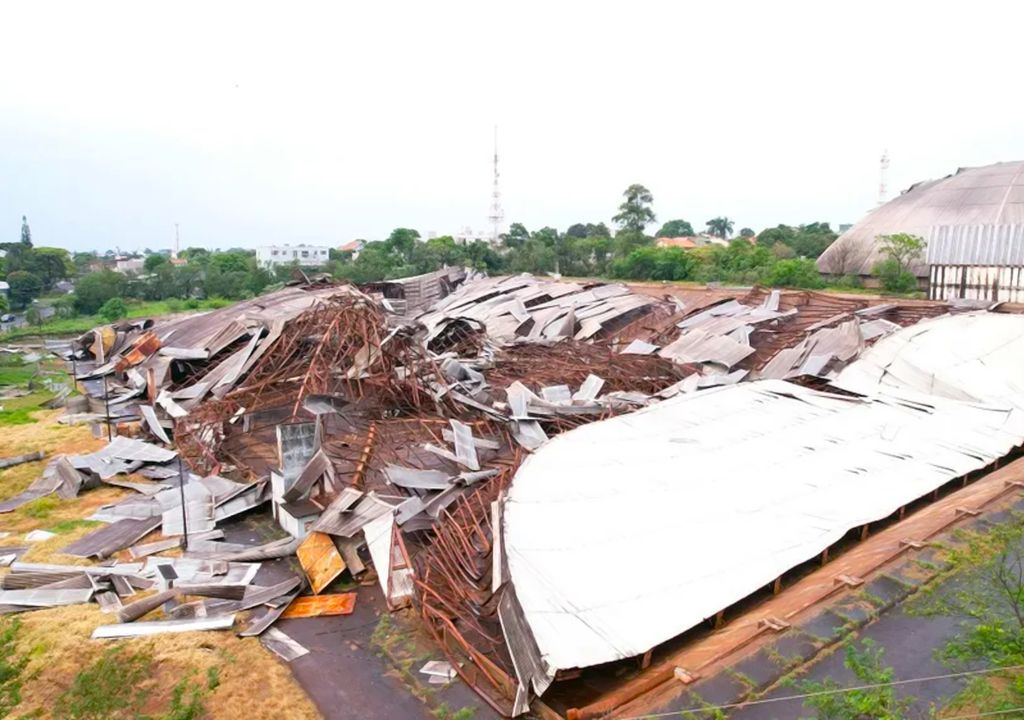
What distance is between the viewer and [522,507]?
828 cm

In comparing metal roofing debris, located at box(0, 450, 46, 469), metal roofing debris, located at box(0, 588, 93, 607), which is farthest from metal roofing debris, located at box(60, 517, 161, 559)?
metal roofing debris, located at box(0, 450, 46, 469)

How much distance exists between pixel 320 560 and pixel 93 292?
130 ft

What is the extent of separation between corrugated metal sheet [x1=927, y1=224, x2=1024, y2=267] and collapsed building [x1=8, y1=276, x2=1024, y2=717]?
7.46 metres

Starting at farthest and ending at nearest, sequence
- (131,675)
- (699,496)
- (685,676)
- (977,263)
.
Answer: (977,263), (699,496), (131,675), (685,676)

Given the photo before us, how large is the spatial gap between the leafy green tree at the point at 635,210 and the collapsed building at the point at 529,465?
123ft

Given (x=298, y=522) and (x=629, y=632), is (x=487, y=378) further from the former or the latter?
(x=629, y=632)

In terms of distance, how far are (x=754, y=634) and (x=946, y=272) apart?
84.7 ft

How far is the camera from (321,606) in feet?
28.9

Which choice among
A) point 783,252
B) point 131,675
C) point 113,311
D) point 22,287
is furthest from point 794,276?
point 22,287

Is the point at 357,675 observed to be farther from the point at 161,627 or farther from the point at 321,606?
the point at 161,627

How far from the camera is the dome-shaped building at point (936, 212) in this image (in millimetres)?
33500

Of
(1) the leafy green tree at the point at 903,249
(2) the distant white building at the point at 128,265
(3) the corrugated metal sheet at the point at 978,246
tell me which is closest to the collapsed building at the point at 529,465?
(3) the corrugated metal sheet at the point at 978,246

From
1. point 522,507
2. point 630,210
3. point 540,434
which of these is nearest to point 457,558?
point 522,507

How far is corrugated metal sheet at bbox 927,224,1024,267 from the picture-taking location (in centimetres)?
2548
